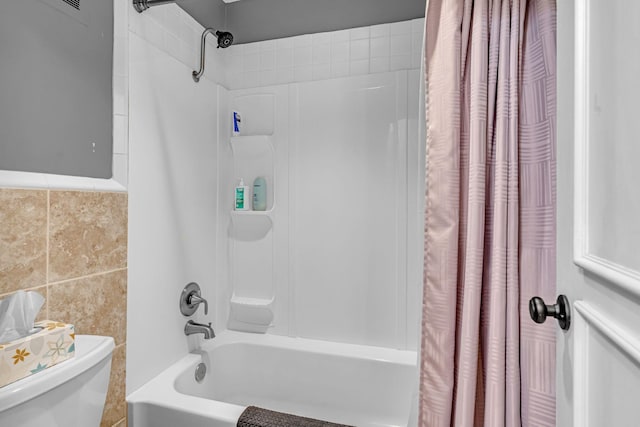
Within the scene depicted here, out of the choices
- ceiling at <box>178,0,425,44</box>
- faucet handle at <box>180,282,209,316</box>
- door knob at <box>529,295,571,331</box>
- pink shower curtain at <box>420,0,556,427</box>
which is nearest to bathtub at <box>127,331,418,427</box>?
faucet handle at <box>180,282,209,316</box>

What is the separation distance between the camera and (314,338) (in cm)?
203

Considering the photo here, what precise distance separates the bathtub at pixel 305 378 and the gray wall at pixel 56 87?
3.20 feet

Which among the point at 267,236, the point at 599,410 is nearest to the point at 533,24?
the point at 599,410

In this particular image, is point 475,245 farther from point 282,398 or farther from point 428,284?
point 282,398

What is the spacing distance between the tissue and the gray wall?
37 cm

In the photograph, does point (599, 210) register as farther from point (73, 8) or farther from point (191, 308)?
point (191, 308)

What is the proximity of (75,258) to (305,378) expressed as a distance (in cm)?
121

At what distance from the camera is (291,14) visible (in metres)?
2.05

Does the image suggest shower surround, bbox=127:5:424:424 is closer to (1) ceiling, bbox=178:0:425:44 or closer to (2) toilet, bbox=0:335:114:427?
(1) ceiling, bbox=178:0:425:44

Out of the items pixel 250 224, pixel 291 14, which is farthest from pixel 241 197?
pixel 291 14

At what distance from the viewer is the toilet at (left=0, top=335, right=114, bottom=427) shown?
2.61 ft

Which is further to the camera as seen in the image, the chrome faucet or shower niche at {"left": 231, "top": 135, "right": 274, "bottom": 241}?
shower niche at {"left": 231, "top": 135, "right": 274, "bottom": 241}

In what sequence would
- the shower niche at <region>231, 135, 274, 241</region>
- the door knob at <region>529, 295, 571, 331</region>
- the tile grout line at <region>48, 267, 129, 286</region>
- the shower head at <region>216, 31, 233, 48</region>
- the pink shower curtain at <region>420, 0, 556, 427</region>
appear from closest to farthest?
1. the door knob at <region>529, 295, 571, 331</region>
2. the pink shower curtain at <region>420, 0, 556, 427</region>
3. the tile grout line at <region>48, 267, 129, 286</region>
4. the shower head at <region>216, 31, 233, 48</region>
5. the shower niche at <region>231, 135, 274, 241</region>

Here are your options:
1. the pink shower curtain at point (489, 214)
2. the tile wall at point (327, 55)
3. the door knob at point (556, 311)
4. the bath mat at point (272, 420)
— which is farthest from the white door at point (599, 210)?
the tile wall at point (327, 55)
